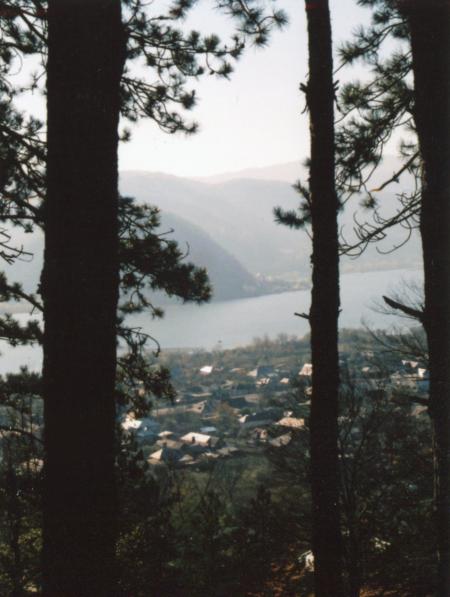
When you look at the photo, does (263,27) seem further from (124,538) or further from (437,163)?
(124,538)

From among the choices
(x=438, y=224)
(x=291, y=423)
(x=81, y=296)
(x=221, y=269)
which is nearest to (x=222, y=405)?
(x=291, y=423)

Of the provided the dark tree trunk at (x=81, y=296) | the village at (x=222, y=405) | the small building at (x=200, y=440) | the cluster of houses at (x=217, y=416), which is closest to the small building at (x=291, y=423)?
the village at (x=222, y=405)

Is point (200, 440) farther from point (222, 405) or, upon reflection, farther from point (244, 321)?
point (244, 321)

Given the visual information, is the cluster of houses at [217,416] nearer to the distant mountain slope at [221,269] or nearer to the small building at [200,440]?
the small building at [200,440]

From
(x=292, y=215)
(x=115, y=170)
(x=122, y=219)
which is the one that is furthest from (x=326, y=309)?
(x=122, y=219)

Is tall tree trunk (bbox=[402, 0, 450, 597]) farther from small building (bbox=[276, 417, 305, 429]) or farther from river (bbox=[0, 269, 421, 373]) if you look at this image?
river (bbox=[0, 269, 421, 373])

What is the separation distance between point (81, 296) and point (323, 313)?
172 centimetres

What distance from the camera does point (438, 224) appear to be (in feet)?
10.7

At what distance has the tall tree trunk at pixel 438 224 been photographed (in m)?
3.27

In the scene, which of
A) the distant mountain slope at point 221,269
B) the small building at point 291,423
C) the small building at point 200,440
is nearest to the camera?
the small building at point 291,423

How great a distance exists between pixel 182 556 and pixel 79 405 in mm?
7332

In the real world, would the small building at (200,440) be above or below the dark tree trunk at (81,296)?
below

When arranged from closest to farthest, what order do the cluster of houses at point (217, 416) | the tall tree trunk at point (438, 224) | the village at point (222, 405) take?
the tall tree trunk at point (438, 224) → the village at point (222, 405) → the cluster of houses at point (217, 416)

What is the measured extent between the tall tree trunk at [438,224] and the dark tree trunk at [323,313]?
0.80 m
